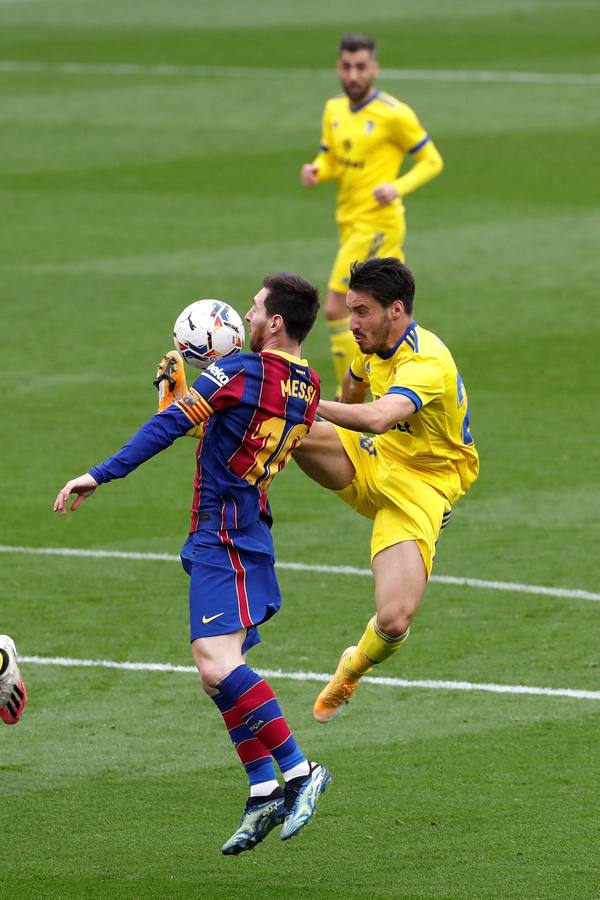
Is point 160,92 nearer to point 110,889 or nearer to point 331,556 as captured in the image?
point 331,556

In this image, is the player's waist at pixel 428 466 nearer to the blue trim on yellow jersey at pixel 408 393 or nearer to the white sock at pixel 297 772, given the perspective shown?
the blue trim on yellow jersey at pixel 408 393

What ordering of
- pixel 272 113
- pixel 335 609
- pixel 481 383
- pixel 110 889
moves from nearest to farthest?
pixel 110 889
pixel 335 609
pixel 481 383
pixel 272 113

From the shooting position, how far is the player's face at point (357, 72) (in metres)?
14.9

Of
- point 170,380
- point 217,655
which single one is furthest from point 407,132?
point 217,655

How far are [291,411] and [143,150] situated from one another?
18248mm

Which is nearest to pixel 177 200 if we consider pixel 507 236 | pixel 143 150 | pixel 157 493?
pixel 143 150

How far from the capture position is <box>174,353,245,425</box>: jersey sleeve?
6570 millimetres

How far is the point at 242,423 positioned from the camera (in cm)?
675

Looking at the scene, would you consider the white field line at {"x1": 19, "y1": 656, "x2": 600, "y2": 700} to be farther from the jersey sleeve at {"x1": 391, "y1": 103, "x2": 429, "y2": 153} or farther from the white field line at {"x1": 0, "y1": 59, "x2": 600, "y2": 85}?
the white field line at {"x1": 0, "y1": 59, "x2": 600, "y2": 85}

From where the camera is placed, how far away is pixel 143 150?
24.5m

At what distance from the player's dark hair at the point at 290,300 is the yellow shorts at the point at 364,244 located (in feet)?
25.4

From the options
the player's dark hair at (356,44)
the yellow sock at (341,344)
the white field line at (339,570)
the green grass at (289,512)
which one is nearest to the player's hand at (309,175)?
the player's dark hair at (356,44)

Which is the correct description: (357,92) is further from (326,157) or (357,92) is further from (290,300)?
(290,300)

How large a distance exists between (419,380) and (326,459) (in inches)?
29.1
